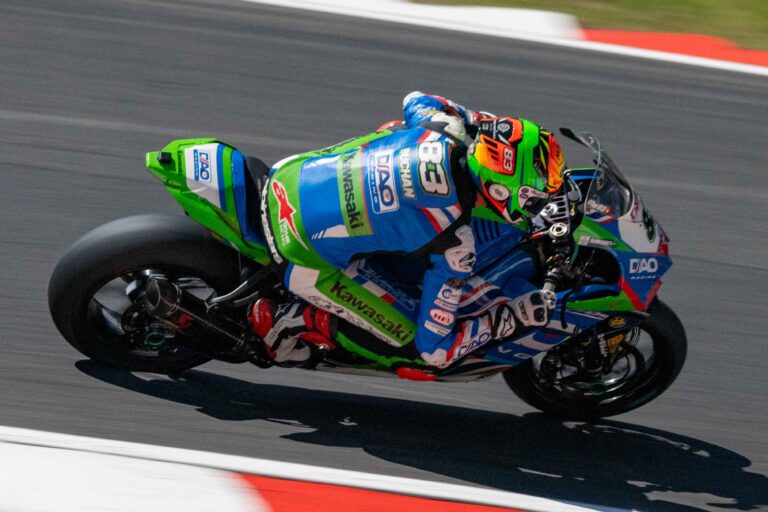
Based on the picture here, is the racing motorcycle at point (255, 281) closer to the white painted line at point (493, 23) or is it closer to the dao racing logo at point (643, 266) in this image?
the dao racing logo at point (643, 266)

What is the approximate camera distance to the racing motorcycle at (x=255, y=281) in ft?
15.4

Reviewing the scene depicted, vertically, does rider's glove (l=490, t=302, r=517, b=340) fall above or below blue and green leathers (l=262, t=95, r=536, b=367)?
below

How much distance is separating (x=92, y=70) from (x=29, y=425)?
399cm

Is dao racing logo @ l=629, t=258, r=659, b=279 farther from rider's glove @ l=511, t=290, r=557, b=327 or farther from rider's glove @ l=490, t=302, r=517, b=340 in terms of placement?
rider's glove @ l=490, t=302, r=517, b=340

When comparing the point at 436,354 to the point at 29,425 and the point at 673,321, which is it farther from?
the point at 29,425

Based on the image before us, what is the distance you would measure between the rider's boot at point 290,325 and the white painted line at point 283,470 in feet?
1.74

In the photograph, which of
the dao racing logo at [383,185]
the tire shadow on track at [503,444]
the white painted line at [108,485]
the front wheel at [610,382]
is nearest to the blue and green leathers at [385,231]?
the dao racing logo at [383,185]

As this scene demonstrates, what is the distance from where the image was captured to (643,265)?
475 cm

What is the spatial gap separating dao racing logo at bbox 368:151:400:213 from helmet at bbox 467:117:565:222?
1.08 feet

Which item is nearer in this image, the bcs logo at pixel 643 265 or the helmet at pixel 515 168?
the helmet at pixel 515 168

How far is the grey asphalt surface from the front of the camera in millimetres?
5074


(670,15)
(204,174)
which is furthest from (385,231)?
Answer: (670,15)

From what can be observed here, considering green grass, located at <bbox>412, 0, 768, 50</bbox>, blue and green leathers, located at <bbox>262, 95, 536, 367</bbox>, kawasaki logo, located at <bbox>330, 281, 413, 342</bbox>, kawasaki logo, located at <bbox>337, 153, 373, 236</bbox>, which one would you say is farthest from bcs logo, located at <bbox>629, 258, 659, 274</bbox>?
green grass, located at <bbox>412, 0, 768, 50</bbox>

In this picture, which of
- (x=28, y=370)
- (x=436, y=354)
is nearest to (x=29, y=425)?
(x=28, y=370)
